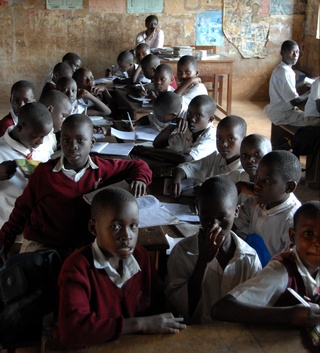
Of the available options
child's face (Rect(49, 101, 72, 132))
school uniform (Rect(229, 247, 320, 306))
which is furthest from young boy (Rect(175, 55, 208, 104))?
school uniform (Rect(229, 247, 320, 306))

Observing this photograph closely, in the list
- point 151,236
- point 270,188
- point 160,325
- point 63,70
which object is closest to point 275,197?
point 270,188

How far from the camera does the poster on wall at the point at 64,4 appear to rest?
830 cm

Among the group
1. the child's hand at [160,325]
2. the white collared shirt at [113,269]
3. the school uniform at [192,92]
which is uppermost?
the white collared shirt at [113,269]

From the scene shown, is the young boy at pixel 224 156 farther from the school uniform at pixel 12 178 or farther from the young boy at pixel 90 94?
the young boy at pixel 90 94

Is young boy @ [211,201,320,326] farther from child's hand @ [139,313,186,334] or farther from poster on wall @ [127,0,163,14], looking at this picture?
poster on wall @ [127,0,163,14]

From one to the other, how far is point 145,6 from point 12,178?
6528 mm

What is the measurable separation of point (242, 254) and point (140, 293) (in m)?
0.34

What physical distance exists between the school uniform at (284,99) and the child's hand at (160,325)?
13.8ft

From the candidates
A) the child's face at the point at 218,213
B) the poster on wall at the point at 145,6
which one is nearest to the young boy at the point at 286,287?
the child's face at the point at 218,213

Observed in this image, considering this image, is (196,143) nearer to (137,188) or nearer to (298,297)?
A: (137,188)

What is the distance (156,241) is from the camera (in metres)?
1.87

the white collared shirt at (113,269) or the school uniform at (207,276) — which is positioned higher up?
the white collared shirt at (113,269)

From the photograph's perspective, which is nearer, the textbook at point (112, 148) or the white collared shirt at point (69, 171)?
the white collared shirt at point (69, 171)

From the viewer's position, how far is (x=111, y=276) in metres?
1.54
